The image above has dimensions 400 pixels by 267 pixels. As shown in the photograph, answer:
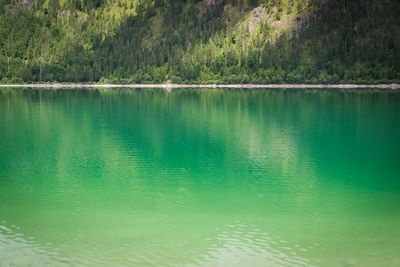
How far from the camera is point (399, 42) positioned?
200 meters

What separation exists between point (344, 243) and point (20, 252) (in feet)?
32.3

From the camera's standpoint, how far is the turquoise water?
13.9 metres

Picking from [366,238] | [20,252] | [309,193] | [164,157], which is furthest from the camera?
[164,157]

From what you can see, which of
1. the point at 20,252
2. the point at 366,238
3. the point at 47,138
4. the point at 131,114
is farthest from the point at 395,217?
the point at 131,114

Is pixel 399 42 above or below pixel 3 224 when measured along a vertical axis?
above

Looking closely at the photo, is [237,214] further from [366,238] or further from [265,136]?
[265,136]

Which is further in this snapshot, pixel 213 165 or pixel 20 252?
pixel 213 165

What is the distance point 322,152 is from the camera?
30.2 metres

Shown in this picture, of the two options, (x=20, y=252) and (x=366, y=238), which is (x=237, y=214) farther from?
(x=20, y=252)

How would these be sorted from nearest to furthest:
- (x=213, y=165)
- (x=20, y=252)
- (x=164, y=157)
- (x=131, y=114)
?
(x=20, y=252) < (x=213, y=165) < (x=164, y=157) < (x=131, y=114)

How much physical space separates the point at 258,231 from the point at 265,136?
73.3 feet

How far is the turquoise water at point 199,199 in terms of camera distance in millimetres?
13867

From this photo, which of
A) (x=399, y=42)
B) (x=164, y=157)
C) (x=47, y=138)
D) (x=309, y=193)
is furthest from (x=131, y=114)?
(x=399, y=42)

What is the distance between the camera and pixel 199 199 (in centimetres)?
1916
